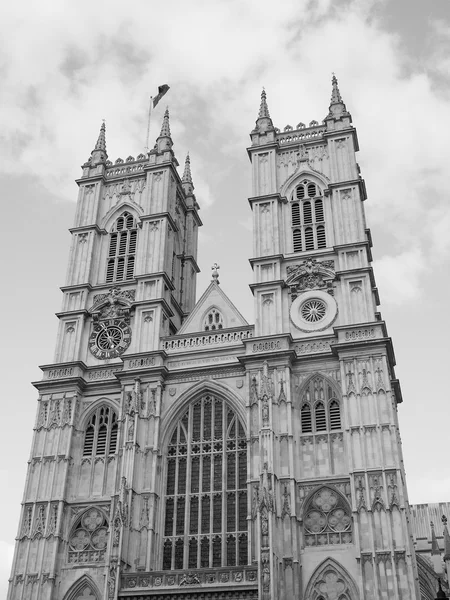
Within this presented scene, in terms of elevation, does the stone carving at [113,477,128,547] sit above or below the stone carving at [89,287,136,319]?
below

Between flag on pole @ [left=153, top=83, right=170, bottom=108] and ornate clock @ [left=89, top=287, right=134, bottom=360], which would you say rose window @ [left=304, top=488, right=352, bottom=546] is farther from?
flag on pole @ [left=153, top=83, right=170, bottom=108]

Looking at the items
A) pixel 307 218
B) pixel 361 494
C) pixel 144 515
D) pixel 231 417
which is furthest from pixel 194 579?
pixel 307 218

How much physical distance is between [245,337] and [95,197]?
14.3 m

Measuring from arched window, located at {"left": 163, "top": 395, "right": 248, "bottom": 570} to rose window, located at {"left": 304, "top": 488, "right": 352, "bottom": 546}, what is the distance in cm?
294

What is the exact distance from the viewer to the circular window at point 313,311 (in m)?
36.3

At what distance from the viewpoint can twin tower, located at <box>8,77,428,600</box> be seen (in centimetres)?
2984

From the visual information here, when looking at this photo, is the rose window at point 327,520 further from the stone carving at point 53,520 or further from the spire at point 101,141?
the spire at point 101,141

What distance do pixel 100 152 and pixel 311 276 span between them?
57.5 ft

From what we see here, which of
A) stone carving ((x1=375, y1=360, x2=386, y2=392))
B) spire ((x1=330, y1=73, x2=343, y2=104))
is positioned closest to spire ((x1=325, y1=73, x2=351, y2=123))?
spire ((x1=330, y1=73, x2=343, y2=104))

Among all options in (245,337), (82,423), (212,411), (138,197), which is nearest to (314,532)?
(212,411)

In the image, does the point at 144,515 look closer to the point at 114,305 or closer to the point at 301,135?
the point at 114,305

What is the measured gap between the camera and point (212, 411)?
35375mm

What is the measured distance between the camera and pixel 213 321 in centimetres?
3919

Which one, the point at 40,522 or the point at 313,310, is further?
the point at 313,310
